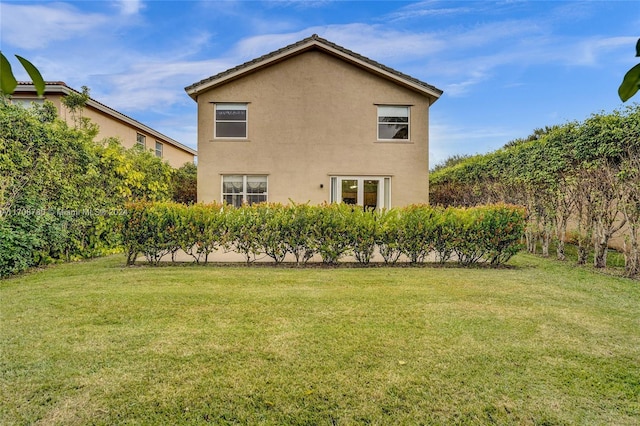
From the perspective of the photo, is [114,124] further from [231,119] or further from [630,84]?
[630,84]

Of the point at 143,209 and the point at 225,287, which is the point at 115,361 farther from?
the point at 143,209

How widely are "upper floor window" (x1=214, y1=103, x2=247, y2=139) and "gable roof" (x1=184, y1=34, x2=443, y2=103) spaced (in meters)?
0.96

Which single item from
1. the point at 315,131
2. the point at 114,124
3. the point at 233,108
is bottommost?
the point at 315,131

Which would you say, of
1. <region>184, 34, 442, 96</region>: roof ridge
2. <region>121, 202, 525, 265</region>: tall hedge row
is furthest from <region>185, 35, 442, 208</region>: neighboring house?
<region>121, 202, 525, 265</region>: tall hedge row

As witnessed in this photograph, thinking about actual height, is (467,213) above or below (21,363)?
above

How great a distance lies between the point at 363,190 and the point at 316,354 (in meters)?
11.4

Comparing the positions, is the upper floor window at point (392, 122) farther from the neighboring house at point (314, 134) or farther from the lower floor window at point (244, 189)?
the lower floor window at point (244, 189)

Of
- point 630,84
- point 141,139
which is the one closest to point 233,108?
point 141,139

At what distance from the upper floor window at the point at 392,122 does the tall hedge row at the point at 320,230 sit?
658 cm

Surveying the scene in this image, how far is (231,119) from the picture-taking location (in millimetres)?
14695

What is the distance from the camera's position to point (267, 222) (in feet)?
28.7

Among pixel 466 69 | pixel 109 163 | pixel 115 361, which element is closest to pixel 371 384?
Result: pixel 115 361

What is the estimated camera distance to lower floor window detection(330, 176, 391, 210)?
14.8 m

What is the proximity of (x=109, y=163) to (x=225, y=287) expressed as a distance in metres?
7.13
